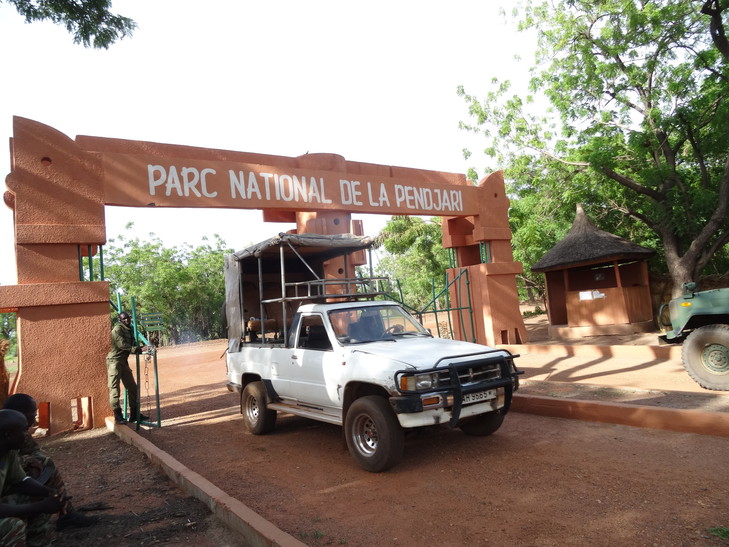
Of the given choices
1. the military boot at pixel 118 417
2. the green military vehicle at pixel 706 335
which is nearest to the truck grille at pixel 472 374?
the green military vehicle at pixel 706 335

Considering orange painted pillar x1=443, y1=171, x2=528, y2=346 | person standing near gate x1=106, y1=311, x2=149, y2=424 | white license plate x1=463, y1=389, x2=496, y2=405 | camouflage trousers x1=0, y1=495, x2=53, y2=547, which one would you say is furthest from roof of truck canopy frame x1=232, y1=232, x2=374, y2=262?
orange painted pillar x1=443, y1=171, x2=528, y2=346

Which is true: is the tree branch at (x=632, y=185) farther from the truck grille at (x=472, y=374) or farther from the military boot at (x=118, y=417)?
the military boot at (x=118, y=417)

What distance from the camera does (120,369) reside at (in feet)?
26.7

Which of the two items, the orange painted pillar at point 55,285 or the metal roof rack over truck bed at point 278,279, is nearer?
the metal roof rack over truck bed at point 278,279

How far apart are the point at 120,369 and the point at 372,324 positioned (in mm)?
4466

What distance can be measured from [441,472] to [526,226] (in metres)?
16.3

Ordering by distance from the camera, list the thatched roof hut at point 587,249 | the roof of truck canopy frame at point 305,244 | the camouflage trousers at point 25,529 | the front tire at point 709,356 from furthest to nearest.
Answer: the thatched roof hut at point 587,249 < the front tire at point 709,356 < the roof of truck canopy frame at point 305,244 < the camouflage trousers at point 25,529

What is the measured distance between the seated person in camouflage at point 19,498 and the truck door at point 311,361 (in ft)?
10.0

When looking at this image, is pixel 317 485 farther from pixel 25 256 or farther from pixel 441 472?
pixel 25 256

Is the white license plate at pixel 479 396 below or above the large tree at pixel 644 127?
below

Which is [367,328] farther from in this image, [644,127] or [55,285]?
[644,127]

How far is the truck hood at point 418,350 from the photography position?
516cm

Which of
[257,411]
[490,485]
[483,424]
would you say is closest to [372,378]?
[490,485]

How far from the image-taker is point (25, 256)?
8.07m
